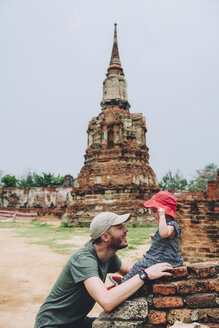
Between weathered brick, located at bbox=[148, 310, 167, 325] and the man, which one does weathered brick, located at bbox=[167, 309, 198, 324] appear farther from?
the man

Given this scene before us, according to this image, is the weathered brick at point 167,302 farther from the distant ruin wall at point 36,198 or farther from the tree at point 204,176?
the tree at point 204,176

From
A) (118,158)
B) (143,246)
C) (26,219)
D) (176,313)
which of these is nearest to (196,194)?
(118,158)

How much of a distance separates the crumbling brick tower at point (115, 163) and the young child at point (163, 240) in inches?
393

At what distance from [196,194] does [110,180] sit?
31.9ft

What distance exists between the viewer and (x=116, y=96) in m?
16.0

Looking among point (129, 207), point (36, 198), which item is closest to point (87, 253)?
point (129, 207)

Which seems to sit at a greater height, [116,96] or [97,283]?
[116,96]

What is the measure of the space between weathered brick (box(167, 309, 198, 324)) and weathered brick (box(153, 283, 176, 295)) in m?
0.11

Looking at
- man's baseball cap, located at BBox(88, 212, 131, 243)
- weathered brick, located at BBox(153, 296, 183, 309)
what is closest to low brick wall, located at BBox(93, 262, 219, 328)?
weathered brick, located at BBox(153, 296, 183, 309)

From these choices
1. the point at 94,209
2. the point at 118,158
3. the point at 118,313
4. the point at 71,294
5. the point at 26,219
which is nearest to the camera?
the point at 118,313

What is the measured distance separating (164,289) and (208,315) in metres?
0.31

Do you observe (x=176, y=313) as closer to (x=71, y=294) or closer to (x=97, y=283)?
(x=97, y=283)

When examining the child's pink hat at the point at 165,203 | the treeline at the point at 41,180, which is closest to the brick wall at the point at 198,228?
the child's pink hat at the point at 165,203

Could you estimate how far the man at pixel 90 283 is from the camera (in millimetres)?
A: 1582
